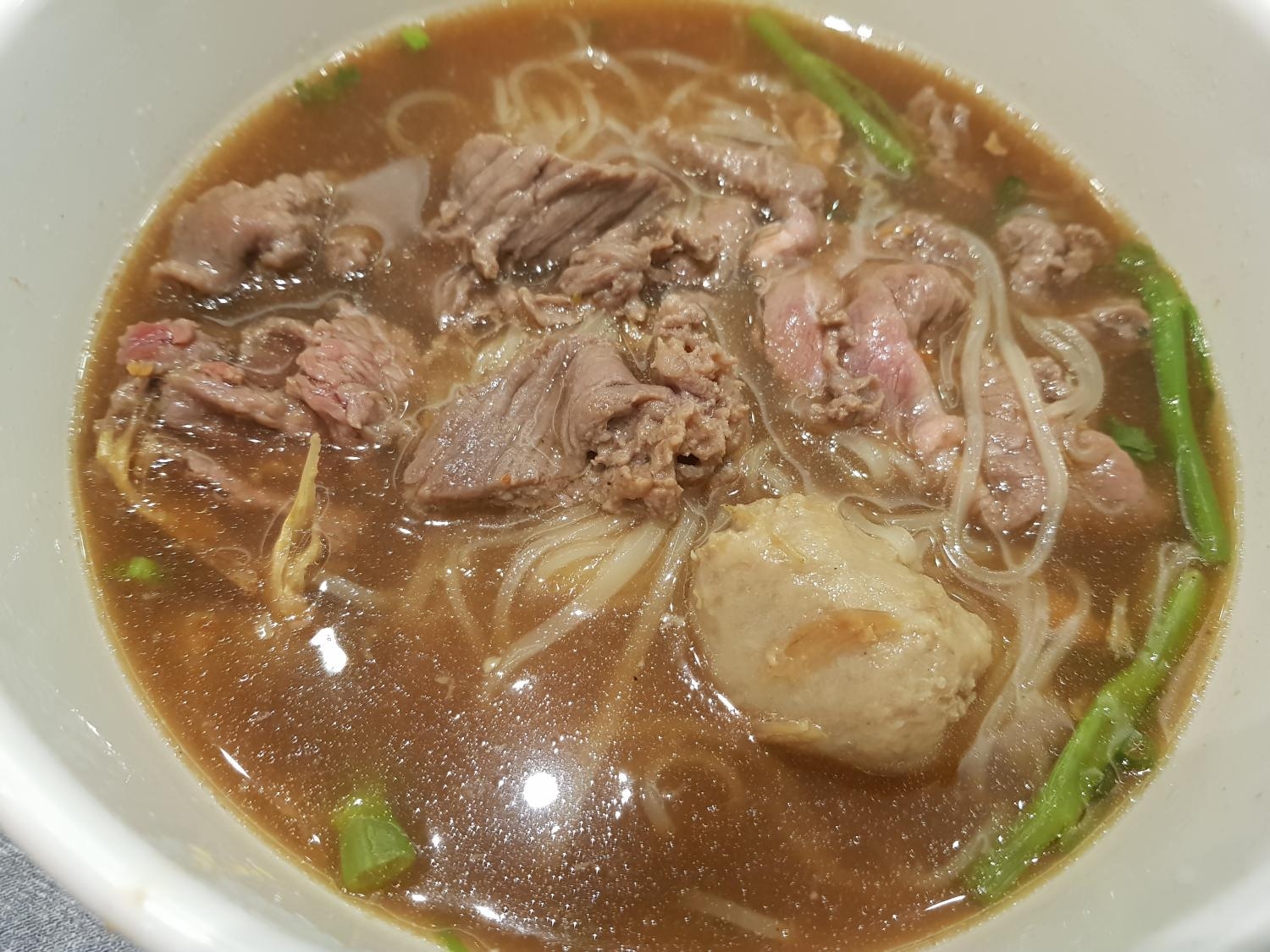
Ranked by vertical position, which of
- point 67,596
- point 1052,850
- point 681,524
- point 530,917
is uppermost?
point 1052,850

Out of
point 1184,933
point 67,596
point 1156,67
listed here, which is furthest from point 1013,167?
point 67,596

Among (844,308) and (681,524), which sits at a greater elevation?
(844,308)

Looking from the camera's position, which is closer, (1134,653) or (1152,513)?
(1134,653)

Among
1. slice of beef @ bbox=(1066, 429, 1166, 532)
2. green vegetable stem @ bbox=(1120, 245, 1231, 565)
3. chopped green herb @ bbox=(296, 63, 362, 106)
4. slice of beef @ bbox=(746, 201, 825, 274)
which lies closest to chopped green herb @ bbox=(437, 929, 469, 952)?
slice of beef @ bbox=(1066, 429, 1166, 532)

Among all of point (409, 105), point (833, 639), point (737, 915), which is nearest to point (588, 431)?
point (833, 639)

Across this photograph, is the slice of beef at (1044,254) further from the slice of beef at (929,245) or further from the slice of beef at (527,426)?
the slice of beef at (527,426)

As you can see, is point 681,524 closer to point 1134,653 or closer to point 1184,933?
point 1134,653

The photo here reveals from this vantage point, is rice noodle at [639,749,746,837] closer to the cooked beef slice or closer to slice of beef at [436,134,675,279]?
the cooked beef slice
